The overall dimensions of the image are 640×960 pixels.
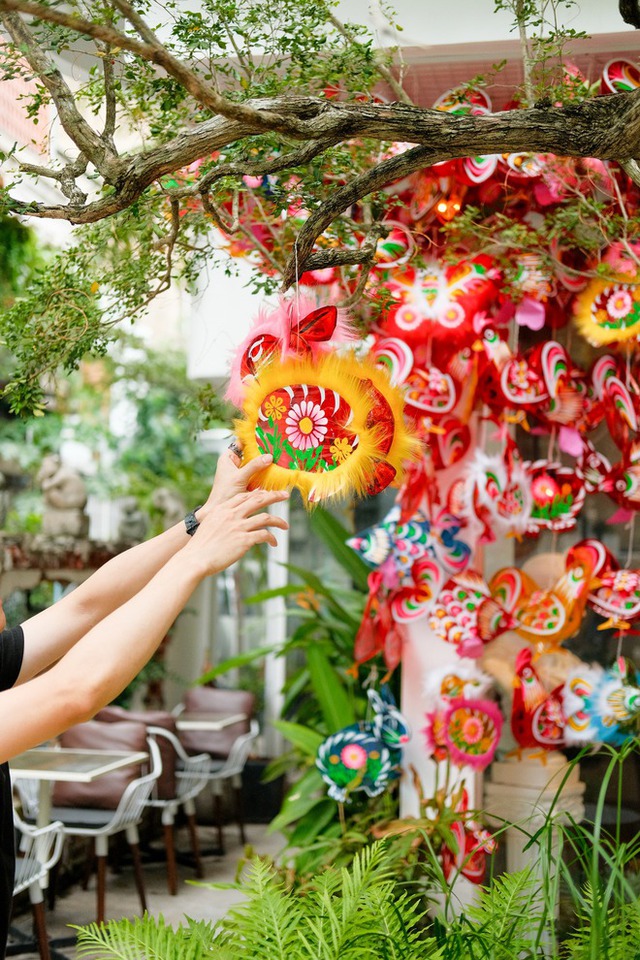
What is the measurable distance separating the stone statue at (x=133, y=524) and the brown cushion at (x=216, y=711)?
1.18 metres

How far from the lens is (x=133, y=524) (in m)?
6.91

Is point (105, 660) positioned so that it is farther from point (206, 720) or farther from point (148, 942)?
point (206, 720)

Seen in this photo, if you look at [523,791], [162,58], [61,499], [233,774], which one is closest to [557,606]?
[523,791]

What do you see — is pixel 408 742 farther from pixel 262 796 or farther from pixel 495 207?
pixel 262 796

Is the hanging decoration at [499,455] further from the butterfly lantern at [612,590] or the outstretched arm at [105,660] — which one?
the outstretched arm at [105,660]

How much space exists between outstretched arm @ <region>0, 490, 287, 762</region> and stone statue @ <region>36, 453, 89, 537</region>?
4640 millimetres

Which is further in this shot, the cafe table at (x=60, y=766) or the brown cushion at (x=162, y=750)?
the brown cushion at (x=162, y=750)

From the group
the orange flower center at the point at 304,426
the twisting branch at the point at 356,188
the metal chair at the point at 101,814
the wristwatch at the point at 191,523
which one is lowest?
the metal chair at the point at 101,814

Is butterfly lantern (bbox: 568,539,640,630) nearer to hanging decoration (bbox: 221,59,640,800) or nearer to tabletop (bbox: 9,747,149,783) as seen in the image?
hanging decoration (bbox: 221,59,640,800)

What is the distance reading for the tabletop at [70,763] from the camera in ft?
12.6

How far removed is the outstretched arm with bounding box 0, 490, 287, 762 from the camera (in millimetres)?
1116

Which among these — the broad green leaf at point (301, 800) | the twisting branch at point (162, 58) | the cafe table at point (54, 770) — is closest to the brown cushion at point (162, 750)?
the cafe table at point (54, 770)

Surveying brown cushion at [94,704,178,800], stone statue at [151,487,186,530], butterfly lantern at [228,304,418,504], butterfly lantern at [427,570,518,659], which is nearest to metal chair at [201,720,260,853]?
brown cushion at [94,704,178,800]

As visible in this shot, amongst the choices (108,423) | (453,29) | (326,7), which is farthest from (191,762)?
(326,7)
